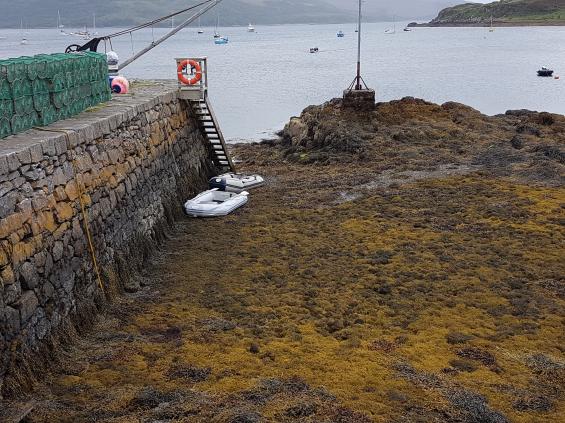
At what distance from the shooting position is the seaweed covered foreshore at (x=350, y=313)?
892cm

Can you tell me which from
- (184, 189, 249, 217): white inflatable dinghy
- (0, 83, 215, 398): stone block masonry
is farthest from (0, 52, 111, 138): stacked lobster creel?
(184, 189, 249, 217): white inflatable dinghy

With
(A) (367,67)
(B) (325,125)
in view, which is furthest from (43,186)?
(A) (367,67)

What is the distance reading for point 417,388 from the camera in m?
9.22

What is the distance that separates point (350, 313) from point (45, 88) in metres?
7.40

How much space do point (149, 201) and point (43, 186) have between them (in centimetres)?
623

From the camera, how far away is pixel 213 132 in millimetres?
24219

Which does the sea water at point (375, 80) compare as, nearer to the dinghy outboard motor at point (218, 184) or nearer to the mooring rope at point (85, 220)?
the dinghy outboard motor at point (218, 184)

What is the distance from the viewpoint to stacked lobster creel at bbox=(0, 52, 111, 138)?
1091 centimetres

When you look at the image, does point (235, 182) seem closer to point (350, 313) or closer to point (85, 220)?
point (85, 220)

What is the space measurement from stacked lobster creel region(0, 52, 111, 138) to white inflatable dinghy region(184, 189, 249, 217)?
4.77 m

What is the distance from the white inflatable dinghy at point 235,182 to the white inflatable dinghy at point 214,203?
72 centimetres

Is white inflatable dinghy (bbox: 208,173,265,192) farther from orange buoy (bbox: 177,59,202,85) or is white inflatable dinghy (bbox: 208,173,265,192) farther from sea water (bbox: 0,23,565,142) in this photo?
sea water (bbox: 0,23,565,142)

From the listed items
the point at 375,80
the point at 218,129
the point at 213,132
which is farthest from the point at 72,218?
the point at 375,80

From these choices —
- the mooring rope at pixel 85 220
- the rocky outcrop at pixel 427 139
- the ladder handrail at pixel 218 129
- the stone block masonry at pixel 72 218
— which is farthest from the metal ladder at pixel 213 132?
the mooring rope at pixel 85 220
